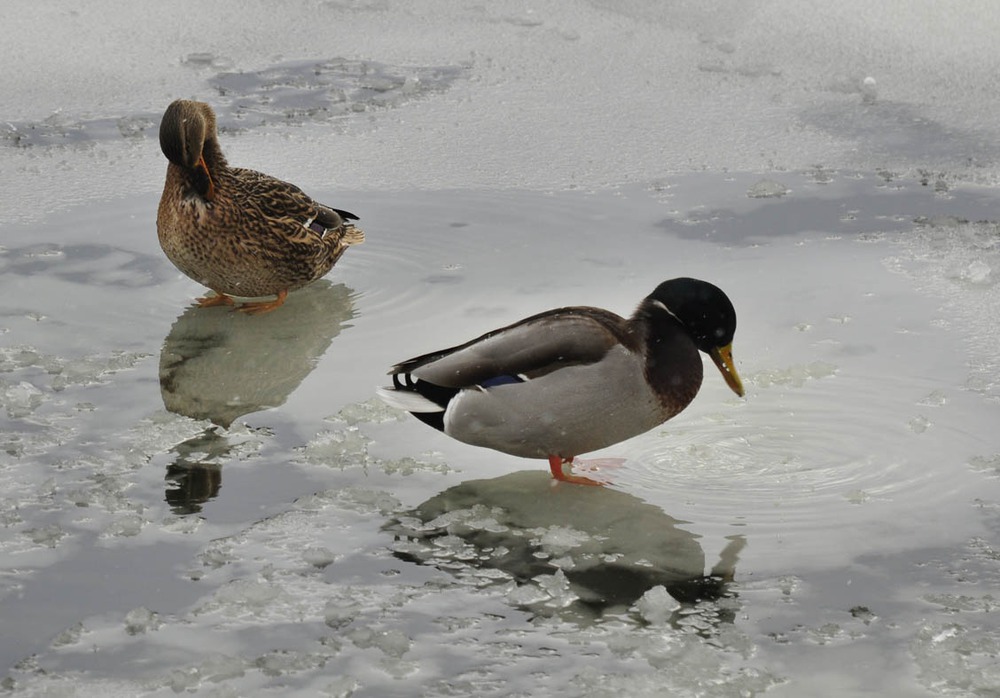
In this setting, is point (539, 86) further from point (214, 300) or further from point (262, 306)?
point (214, 300)

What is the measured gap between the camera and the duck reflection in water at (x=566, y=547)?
3488mm

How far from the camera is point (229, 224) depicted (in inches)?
207

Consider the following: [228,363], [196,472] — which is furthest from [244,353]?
[196,472]

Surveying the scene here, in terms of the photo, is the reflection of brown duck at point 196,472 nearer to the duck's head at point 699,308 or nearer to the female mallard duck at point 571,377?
the female mallard duck at point 571,377

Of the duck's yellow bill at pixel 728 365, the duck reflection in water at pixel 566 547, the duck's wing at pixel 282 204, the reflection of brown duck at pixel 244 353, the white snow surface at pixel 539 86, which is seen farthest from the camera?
the white snow surface at pixel 539 86

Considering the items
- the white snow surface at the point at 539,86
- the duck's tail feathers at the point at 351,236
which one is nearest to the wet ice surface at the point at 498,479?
the duck's tail feathers at the point at 351,236

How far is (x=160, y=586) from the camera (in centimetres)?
348

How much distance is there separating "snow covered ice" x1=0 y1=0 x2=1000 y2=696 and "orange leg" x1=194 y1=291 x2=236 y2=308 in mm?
62

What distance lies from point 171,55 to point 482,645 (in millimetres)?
5188

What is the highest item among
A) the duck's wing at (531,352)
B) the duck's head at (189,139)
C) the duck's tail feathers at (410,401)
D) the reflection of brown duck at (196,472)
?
the duck's head at (189,139)

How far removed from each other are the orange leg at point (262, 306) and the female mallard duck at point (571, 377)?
1.46 m

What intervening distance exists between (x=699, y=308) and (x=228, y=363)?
69.6 inches

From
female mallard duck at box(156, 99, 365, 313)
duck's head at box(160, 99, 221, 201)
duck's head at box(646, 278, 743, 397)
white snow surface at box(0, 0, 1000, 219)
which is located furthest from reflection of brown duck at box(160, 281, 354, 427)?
duck's head at box(646, 278, 743, 397)

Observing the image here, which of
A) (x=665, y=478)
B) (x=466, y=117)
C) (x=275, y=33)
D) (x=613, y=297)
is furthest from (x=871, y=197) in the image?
(x=275, y=33)
